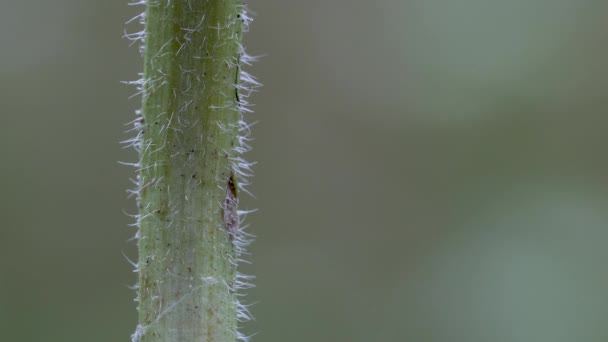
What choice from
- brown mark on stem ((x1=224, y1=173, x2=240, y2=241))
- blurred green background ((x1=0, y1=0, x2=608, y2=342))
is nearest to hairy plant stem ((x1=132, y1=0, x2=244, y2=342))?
brown mark on stem ((x1=224, y1=173, x2=240, y2=241))

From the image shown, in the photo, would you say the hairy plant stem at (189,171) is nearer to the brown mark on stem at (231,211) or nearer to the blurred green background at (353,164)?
the brown mark on stem at (231,211)

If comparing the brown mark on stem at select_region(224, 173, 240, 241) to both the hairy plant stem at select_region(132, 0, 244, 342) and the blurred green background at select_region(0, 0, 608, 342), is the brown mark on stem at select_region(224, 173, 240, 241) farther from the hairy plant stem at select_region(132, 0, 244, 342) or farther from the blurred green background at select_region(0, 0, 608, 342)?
the blurred green background at select_region(0, 0, 608, 342)

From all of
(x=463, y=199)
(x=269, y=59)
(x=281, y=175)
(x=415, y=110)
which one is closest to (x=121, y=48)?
(x=269, y=59)

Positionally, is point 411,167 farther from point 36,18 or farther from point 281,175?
point 36,18

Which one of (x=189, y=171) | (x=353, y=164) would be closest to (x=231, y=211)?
(x=189, y=171)

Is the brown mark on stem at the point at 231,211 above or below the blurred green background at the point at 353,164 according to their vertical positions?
below

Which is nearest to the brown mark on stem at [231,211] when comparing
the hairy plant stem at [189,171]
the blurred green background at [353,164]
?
the hairy plant stem at [189,171]
